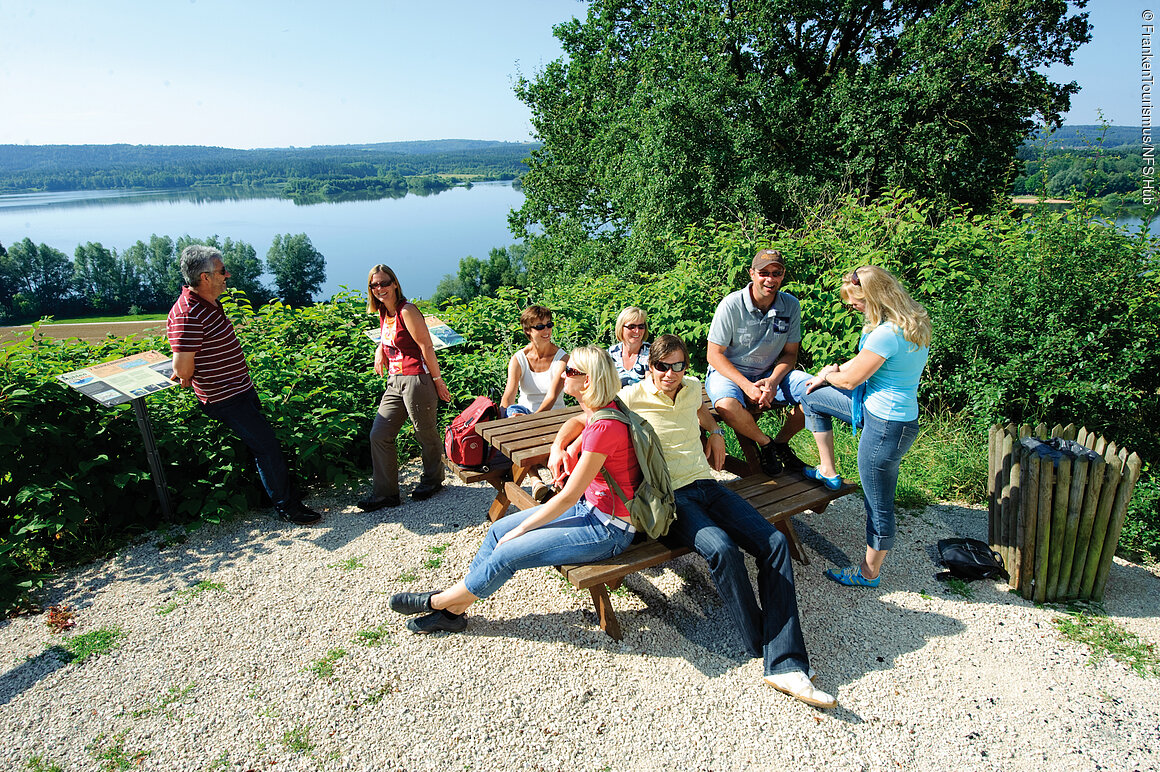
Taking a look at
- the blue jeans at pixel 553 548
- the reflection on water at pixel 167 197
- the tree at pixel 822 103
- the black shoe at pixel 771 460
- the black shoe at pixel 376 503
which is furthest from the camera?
the reflection on water at pixel 167 197

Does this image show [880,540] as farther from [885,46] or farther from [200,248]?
[885,46]

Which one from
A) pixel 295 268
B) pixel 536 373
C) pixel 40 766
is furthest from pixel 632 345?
pixel 295 268

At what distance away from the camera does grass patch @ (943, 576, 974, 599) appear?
3.44 meters

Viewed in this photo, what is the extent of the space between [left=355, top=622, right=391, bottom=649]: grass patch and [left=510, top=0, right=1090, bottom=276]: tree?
1157cm

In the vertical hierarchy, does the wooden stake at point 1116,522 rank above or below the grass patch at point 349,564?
above

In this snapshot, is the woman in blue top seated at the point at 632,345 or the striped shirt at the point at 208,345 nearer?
the striped shirt at the point at 208,345

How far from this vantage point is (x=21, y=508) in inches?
150

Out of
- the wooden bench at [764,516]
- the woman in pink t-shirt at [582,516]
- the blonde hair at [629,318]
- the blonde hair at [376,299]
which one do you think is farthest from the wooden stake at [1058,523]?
the blonde hair at [376,299]

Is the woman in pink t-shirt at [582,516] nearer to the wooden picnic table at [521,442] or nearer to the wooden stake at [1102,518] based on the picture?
the wooden picnic table at [521,442]

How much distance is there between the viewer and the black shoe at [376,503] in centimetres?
440

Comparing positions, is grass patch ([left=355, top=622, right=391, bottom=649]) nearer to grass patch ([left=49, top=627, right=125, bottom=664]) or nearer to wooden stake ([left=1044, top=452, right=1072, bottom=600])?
grass patch ([left=49, top=627, right=125, bottom=664])

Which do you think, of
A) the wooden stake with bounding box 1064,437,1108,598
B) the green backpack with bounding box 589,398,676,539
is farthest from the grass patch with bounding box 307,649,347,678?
the wooden stake with bounding box 1064,437,1108,598

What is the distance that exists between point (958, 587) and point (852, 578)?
1.83 feet

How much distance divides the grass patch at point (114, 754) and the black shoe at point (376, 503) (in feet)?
6.32
